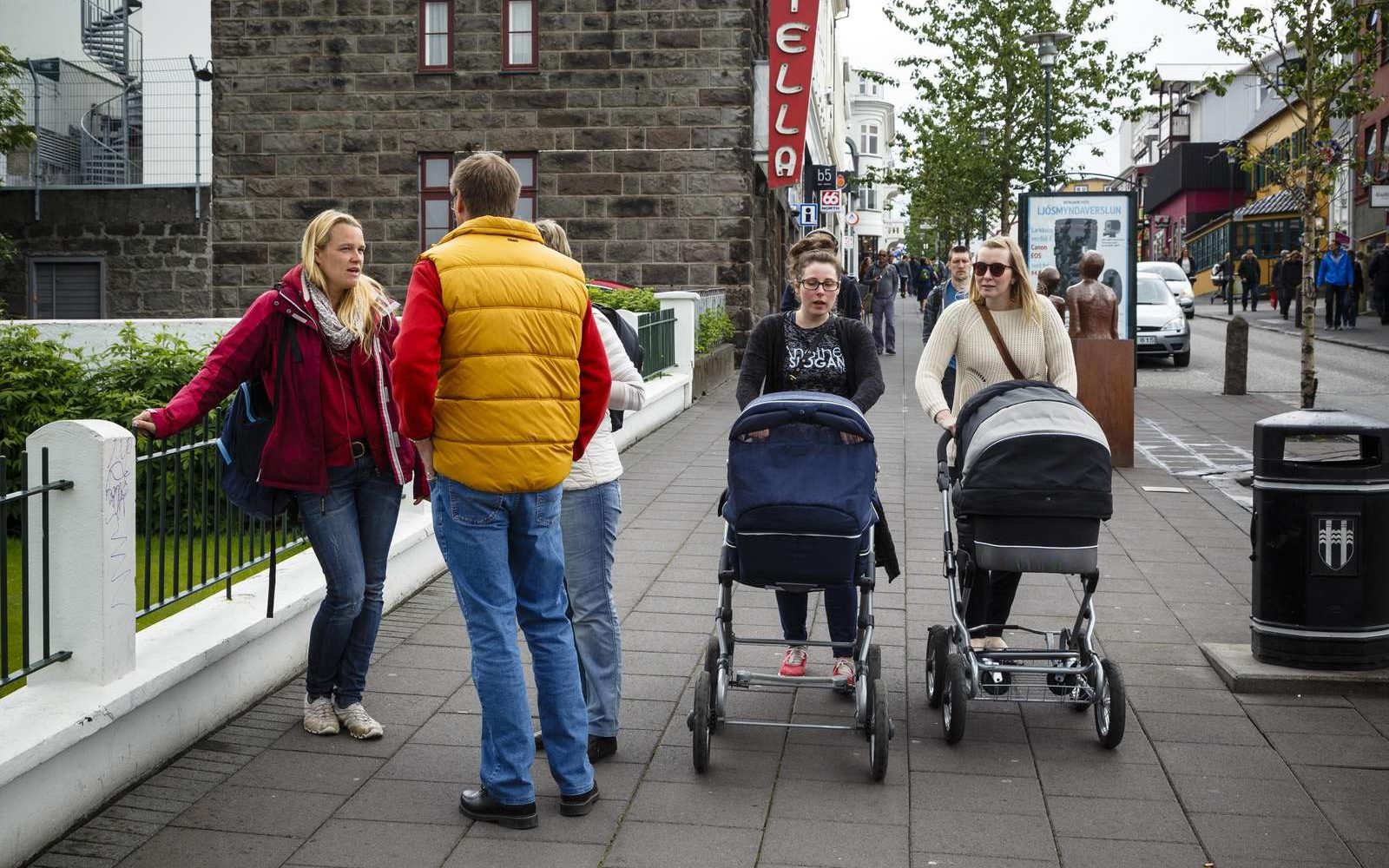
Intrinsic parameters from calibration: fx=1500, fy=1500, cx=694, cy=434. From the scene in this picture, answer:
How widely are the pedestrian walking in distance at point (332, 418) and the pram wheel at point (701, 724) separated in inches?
48.3

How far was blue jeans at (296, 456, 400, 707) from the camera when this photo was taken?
5.21 metres

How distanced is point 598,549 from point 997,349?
1978mm

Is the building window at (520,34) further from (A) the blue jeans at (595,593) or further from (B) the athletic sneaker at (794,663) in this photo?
(A) the blue jeans at (595,593)

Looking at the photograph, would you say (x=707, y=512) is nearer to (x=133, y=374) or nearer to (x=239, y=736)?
(x=133, y=374)

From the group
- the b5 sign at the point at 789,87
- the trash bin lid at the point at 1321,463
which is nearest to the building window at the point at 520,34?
the b5 sign at the point at 789,87

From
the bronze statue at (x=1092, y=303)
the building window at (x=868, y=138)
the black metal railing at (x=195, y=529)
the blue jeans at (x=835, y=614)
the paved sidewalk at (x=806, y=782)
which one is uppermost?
the building window at (x=868, y=138)

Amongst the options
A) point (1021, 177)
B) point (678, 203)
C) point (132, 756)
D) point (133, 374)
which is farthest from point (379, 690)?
point (1021, 177)

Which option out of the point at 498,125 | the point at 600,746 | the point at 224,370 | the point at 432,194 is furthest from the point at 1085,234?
the point at 224,370

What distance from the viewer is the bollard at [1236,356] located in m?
19.4

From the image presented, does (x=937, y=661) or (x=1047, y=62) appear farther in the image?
(x=1047, y=62)

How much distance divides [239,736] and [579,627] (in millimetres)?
1360

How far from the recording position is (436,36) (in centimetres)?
2345

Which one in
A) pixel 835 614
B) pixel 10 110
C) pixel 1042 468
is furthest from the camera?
→ pixel 10 110

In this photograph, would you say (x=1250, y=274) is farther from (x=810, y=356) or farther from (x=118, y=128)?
(x=810, y=356)
